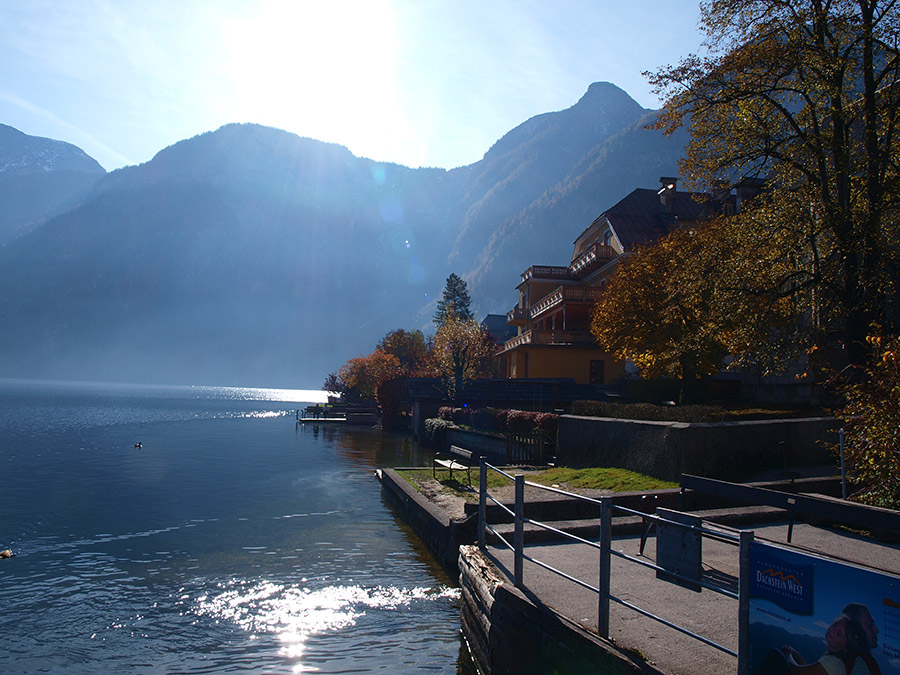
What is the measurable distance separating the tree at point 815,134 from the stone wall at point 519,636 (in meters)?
12.1

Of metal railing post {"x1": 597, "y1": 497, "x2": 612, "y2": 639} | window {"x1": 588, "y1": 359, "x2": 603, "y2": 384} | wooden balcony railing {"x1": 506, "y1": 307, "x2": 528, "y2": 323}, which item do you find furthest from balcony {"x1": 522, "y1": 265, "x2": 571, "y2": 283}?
metal railing post {"x1": 597, "y1": 497, "x2": 612, "y2": 639}

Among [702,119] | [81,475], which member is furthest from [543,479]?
[81,475]

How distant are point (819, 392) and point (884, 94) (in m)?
9.31

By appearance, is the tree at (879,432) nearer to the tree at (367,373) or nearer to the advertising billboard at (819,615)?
the advertising billboard at (819,615)

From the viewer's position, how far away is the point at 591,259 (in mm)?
50188

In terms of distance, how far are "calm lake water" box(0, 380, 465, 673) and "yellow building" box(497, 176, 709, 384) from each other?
78.3 feet

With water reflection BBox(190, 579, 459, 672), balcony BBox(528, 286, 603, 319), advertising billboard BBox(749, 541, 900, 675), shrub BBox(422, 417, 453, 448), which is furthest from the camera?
balcony BBox(528, 286, 603, 319)

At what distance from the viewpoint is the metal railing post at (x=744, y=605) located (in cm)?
397

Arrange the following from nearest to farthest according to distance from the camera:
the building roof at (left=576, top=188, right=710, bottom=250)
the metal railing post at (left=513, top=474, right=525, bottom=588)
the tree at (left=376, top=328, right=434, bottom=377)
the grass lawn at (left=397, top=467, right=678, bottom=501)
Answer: the metal railing post at (left=513, top=474, right=525, bottom=588), the grass lawn at (left=397, top=467, right=678, bottom=501), the building roof at (left=576, top=188, right=710, bottom=250), the tree at (left=376, top=328, right=434, bottom=377)

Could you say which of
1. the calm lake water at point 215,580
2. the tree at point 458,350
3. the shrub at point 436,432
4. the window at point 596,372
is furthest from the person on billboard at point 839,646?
the tree at point 458,350

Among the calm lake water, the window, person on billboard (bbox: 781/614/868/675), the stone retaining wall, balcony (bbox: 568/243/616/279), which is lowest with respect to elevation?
the calm lake water

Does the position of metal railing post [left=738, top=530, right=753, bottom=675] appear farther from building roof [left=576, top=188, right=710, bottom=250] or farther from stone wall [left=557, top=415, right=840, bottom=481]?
building roof [left=576, top=188, right=710, bottom=250]

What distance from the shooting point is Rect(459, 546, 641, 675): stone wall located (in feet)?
18.4

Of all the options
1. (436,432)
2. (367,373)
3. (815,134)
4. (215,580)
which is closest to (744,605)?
(215,580)
